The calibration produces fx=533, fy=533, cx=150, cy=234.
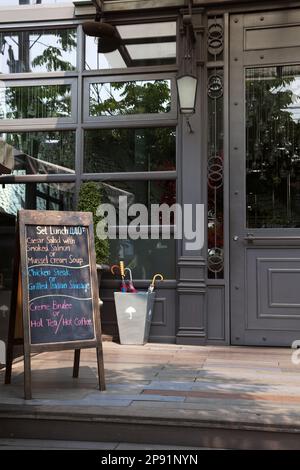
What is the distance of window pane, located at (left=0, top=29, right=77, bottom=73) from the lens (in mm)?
6863

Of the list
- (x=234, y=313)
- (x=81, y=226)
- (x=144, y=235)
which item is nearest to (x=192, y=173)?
(x=144, y=235)

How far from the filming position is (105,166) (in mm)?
6688

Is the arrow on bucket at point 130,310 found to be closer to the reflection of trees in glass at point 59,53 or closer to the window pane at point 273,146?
the window pane at point 273,146

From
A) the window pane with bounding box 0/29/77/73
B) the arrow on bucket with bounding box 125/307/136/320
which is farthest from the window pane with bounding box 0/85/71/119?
the arrow on bucket with bounding box 125/307/136/320

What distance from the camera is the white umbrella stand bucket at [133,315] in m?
6.18

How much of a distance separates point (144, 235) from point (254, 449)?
137 inches

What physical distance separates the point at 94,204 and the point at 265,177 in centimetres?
205

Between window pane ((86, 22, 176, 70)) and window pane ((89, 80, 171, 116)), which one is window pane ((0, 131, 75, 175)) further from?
window pane ((86, 22, 176, 70))

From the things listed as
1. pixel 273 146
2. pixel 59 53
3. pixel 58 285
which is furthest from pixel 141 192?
Result: pixel 58 285

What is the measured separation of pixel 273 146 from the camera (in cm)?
630

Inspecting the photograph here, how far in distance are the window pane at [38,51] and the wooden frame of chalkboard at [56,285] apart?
3305 millimetres

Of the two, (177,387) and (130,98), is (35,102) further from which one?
(177,387)

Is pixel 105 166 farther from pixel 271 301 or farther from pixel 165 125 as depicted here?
pixel 271 301

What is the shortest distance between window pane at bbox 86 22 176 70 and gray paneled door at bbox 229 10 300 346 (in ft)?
2.58
